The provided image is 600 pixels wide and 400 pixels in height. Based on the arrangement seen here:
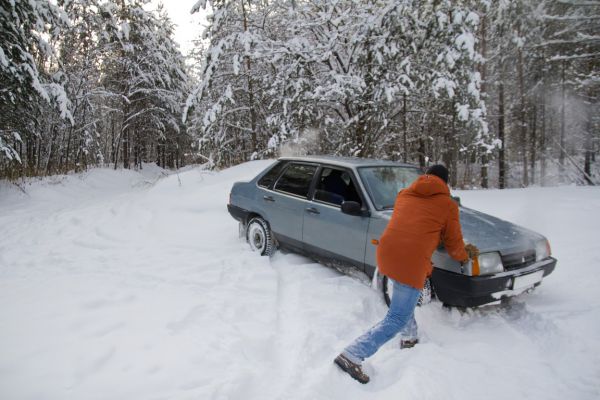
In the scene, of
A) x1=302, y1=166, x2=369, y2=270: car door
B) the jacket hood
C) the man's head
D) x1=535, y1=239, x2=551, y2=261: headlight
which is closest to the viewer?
the jacket hood

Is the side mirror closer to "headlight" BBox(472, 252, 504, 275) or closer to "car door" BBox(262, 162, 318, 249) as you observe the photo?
"car door" BBox(262, 162, 318, 249)

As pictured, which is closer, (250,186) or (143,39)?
(250,186)

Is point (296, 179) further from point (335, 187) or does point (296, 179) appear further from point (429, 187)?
point (429, 187)

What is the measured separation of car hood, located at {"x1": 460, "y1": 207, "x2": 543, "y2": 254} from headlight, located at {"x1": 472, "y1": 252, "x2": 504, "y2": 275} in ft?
0.21

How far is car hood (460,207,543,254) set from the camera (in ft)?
11.1

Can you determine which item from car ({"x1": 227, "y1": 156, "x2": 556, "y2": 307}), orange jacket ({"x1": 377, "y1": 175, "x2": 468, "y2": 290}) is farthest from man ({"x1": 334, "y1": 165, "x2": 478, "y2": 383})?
car ({"x1": 227, "y1": 156, "x2": 556, "y2": 307})

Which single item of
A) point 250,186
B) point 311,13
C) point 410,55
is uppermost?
point 311,13

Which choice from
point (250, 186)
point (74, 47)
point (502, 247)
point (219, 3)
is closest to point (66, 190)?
point (74, 47)

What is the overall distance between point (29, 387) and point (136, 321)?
100 centimetres

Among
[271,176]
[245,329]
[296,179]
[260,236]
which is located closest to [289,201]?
[296,179]

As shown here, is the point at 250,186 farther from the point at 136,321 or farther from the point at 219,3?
the point at 219,3

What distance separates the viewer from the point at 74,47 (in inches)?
596

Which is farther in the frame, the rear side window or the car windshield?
the rear side window

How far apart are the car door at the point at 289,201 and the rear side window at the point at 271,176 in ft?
0.34
